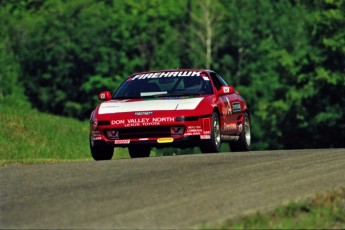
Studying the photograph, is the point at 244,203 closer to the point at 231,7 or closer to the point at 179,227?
the point at 179,227

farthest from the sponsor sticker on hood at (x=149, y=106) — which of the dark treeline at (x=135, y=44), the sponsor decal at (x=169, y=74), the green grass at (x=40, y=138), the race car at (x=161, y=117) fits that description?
the dark treeline at (x=135, y=44)

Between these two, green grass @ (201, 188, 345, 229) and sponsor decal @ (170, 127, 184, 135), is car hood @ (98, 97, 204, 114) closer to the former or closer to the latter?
sponsor decal @ (170, 127, 184, 135)

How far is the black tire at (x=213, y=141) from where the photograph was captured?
1959 centimetres

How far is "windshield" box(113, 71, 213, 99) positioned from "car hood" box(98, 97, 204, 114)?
0.51 metres

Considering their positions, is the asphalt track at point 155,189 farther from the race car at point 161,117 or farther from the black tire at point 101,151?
the black tire at point 101,151

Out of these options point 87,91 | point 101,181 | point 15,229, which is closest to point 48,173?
point 101,181

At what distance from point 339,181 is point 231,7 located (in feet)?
273

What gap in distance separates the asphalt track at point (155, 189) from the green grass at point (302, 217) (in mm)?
186

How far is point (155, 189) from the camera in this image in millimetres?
12500

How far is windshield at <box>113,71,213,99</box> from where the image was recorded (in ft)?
66.7

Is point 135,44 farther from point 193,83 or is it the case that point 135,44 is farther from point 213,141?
point 213,141

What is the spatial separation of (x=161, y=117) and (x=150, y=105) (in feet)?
1.07

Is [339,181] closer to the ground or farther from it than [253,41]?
farther from it

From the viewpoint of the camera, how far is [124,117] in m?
19.3
